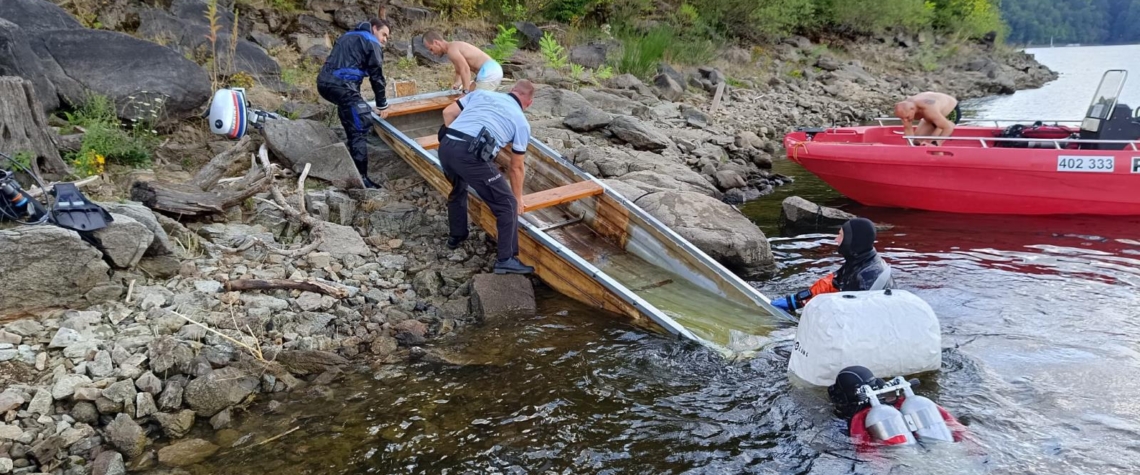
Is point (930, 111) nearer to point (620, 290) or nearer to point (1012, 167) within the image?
point (1012, 167)

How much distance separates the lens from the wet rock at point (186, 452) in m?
4.04

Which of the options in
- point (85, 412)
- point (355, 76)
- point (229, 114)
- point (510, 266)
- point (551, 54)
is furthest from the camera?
point (551, 54)

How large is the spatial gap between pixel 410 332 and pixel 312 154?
289 centimetres

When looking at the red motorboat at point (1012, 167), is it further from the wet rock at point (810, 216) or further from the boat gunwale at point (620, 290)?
the boat gunwale at point (620, 290)

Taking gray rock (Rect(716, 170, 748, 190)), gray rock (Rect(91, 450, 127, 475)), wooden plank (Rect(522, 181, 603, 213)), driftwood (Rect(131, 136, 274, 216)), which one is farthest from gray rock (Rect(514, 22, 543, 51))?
gray rock (Rect(91, 450, 127, 475))

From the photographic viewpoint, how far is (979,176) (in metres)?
9.08

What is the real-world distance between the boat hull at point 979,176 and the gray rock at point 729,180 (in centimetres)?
108

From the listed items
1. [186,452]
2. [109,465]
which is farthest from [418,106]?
[109,465]

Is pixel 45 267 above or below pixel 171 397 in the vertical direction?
above

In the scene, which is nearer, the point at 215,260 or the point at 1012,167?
the point at 215,260

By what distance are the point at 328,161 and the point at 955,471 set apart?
20.0 ft

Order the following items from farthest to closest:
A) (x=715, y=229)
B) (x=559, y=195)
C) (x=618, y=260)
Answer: (x=715, y=229)
(x=618, y=260)
(x=559, y=195)

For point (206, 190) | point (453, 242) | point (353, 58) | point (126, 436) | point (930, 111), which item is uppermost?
point (353, 58)

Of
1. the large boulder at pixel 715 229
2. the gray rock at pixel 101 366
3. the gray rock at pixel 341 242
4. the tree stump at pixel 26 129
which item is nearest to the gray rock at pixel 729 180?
the large boulder at pixel 715 229
